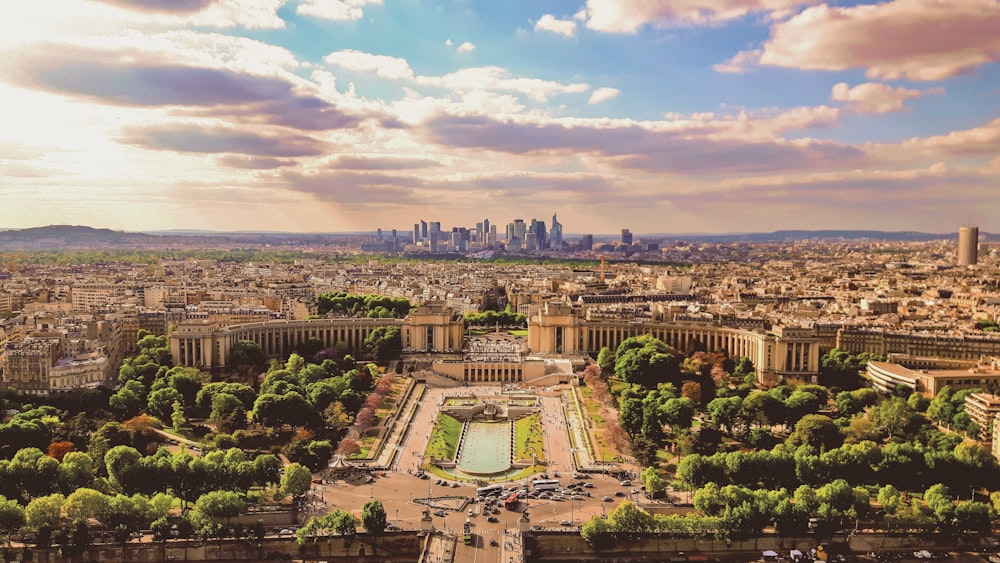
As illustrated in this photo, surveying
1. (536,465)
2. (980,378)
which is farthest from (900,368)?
(536,465)

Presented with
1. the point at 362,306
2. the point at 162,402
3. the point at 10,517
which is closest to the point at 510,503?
the point at 10,517

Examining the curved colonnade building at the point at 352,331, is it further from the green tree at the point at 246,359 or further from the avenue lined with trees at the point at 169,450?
the avenue lined with trees at the point at 169,450

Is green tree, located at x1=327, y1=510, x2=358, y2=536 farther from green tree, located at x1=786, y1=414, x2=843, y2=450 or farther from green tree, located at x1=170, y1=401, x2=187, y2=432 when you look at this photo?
green tree, located at x1=786, y1=414, x2=843, y2=450

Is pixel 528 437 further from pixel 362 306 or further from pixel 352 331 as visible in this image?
pixel 362 306

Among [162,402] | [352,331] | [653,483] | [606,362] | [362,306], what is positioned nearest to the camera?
[653,483]

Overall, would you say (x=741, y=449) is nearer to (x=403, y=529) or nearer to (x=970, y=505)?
(x=970, y=505)

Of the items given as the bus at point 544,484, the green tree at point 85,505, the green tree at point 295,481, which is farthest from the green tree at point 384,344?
the green tree at point 85,505
